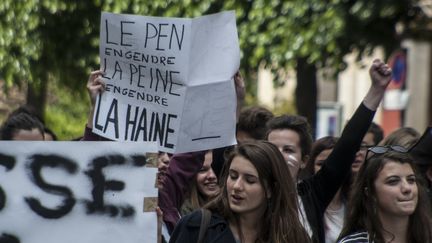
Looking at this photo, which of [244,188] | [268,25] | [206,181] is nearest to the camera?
[244,188]

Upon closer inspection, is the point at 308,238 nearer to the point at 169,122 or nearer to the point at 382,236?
the point at 382,236

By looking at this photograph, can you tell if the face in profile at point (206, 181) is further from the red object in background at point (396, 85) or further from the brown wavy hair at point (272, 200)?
the red object in background at point (396, 85)

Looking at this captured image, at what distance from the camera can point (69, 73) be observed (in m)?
15.1

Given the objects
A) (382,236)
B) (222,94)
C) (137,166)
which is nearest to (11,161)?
(137,166)

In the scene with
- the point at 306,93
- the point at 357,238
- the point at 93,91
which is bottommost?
the point at 306,93

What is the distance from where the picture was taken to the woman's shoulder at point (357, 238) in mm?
4855

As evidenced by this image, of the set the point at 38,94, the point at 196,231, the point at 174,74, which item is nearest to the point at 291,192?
the point at 196,231

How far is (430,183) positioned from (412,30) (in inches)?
337

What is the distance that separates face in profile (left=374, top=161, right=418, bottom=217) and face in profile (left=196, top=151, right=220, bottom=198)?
2.92ft

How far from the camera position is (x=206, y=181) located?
5586mm

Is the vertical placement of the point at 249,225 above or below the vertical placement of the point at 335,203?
above

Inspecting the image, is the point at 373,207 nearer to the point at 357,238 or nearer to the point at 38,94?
the point at 357,238

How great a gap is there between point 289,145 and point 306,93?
317 inches

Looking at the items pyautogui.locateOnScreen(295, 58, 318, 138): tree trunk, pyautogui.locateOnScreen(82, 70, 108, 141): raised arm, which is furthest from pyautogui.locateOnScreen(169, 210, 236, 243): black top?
pyautogui.locateOnScreen(295, 58, 318, 138): tree trunk
